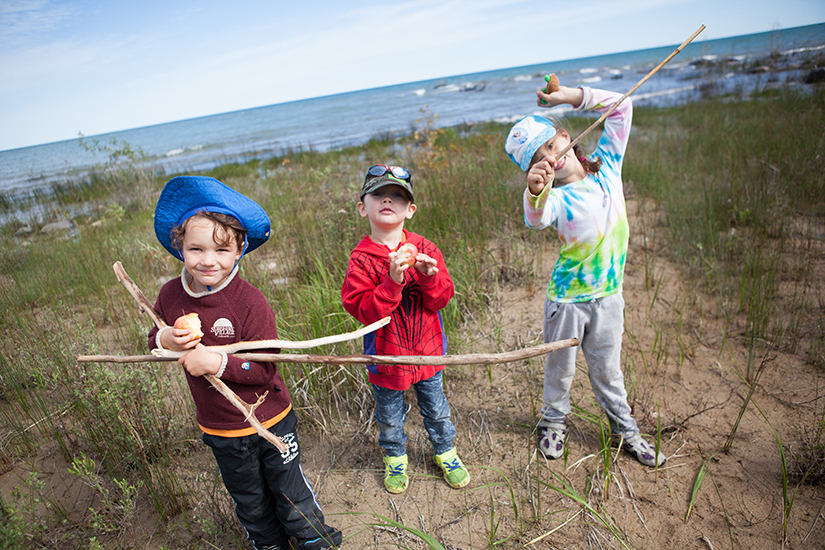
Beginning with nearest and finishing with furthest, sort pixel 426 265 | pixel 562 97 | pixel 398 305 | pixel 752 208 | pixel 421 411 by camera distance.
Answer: pixel 426 265, pixel 398 305, pixel 562 97, pixel 421 411, pixel 752 208

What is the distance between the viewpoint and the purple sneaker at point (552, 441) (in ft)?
7.31

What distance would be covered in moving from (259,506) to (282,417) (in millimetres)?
387

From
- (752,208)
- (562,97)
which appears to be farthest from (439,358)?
(752,208)

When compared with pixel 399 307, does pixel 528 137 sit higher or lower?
higher

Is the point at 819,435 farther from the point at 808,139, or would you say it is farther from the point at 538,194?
the point at 808,139

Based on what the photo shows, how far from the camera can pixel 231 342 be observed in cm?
157

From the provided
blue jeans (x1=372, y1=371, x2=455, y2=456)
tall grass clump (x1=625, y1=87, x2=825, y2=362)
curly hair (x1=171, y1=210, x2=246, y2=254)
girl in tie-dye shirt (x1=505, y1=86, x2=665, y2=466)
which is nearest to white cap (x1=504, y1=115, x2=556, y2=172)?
girl in tie-dye shirt (x1=505, y1=86, x2=665, y2=466)

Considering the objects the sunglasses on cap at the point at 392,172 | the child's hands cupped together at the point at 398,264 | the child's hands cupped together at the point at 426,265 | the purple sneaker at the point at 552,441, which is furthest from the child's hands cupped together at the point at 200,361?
the purple sneaker at the point at 552,441

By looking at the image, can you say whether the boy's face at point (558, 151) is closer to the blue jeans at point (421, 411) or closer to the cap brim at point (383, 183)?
the cap brim at point (383, 183)

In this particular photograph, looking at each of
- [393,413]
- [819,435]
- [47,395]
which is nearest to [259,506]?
[393,413]

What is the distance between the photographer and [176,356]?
1417mm

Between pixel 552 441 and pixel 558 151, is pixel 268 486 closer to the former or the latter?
pixel 552 441

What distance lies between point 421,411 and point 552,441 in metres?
0.77

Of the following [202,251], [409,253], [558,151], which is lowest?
[409,253]
